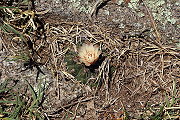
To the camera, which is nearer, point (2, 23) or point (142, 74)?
point (2, 23)

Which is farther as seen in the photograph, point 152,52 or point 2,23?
point 152,52

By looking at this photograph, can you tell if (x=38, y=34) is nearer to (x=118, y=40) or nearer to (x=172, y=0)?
(x=118, y=40)

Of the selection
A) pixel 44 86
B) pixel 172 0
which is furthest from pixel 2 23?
pixel 172 0

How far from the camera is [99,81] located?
2.23 meters

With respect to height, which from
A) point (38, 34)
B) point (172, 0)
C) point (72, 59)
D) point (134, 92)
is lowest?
point (134, 92)

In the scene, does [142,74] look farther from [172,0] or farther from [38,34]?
[38,34]

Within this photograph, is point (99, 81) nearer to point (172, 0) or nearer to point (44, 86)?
point (44, 86)

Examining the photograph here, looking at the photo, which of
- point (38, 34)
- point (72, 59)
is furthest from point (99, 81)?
point (38, 34)

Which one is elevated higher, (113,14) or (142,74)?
(113,14)

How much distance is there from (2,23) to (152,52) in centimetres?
116

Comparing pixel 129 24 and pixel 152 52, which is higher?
pixel 129 24

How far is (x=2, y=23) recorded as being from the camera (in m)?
2.14

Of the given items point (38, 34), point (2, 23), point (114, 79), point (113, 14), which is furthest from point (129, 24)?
point (2, 23)

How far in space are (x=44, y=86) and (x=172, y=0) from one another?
→ 3.83 ft
